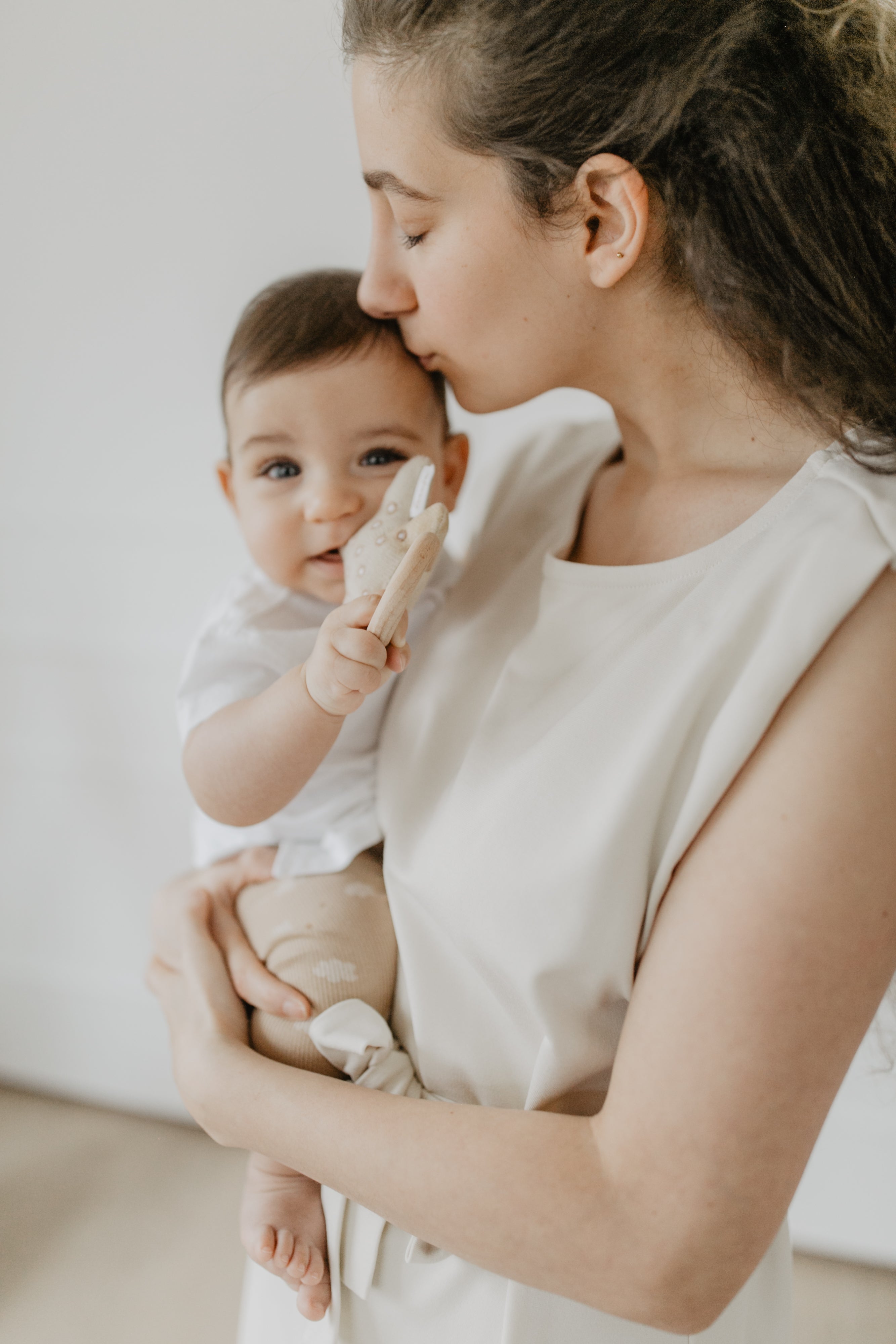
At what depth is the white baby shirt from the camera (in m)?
1.03

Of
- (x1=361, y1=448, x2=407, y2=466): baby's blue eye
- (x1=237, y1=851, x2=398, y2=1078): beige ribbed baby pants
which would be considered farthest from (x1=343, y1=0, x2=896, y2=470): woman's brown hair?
(x1=237, y1=851, x2=398, y2=1078): beige ribbed baby pants

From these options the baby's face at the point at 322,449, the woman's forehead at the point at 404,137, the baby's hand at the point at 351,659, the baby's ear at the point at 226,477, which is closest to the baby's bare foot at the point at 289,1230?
the baby's hand at the point at 351,659

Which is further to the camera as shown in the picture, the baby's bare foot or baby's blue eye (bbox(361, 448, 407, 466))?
baby's blue eye (bbox(361, 448, 407, 466))

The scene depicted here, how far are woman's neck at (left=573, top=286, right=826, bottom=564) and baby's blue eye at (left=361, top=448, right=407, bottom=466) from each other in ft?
0.75

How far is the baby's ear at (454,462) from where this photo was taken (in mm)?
1106

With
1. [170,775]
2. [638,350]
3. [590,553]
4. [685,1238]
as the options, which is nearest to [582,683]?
[590,553]

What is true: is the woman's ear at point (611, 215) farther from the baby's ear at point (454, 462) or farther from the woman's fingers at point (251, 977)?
the woman's fingers at point (251, 977)

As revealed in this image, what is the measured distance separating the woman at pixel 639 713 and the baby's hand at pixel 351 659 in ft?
0.37

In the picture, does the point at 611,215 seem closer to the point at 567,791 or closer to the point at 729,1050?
the point at 567,791

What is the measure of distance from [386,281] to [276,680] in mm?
404

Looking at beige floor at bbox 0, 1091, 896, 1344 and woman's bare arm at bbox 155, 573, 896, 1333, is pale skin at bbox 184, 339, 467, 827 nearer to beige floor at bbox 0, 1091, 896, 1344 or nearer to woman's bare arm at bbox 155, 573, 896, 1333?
woman's bare arm at bbox 155, 573, 896, 1333

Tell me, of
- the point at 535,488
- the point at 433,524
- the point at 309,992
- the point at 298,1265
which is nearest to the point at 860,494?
the point at 433,524

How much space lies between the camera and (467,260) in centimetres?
80

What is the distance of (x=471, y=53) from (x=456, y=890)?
2.14ft
